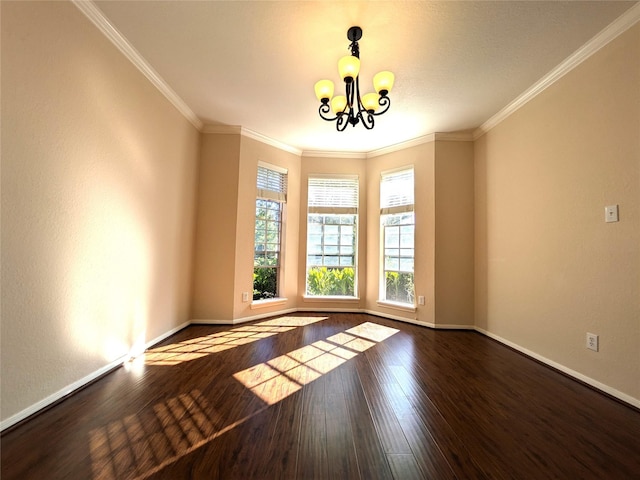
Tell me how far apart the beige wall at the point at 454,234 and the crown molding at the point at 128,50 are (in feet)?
11.3

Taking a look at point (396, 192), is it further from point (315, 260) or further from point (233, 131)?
point (233, 131)

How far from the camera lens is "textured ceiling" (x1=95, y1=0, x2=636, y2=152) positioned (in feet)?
6.40

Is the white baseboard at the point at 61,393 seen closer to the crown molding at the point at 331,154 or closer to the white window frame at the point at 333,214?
the white window frame at the point at 333,214

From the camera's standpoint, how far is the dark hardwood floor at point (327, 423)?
131 centimetres

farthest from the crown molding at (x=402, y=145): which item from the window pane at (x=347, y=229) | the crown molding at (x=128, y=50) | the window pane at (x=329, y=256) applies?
the crown molding at (x=128, y=50)

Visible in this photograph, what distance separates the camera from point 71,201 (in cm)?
188

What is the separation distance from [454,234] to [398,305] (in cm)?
133

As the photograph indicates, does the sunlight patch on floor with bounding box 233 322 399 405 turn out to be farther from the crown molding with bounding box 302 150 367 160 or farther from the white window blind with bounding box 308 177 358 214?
the crown molding with bounding box 302 150 367 160

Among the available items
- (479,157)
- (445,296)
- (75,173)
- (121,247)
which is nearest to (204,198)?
(121,247)

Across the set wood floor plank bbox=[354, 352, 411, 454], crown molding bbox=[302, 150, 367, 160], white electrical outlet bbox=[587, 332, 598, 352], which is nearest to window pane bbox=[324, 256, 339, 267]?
crown molding bbox=[302, 150, 367, 160]

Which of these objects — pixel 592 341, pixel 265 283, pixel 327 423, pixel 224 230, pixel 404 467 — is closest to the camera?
pixel 404 467

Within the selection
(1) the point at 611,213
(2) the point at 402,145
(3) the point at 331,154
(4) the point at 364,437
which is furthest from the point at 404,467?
(3) the point at 331,154

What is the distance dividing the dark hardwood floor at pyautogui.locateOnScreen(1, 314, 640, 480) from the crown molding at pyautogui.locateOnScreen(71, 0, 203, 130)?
8.90 ft

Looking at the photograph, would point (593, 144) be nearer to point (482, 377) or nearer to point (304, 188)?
point (482, 377)
